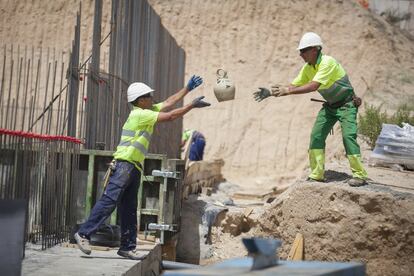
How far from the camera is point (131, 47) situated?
1024 cm

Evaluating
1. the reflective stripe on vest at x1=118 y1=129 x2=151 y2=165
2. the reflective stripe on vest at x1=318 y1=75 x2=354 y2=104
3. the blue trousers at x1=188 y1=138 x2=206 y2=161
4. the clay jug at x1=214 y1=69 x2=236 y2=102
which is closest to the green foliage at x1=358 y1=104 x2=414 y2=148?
the blue trousers at x1=188 y1=138 x2=206 y2=161

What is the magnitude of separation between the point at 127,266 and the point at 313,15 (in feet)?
54.0

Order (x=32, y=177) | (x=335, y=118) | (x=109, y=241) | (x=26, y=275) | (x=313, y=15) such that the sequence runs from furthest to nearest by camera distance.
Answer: (x=313, y=15), (x=335, y=118), (x=109, y=241), (x=32, y=177), (x=26, y=275)

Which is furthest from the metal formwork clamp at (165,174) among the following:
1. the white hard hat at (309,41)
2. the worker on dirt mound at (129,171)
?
the white hard hat at (309,41)

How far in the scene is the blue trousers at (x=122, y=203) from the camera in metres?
6.64

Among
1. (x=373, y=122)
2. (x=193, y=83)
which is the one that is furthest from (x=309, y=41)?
(x=373, y=122)

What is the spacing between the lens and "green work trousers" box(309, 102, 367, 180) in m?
7.87

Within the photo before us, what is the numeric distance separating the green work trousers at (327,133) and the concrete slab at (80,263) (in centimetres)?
229

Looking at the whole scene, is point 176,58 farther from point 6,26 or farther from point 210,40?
point 6,26

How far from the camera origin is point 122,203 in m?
6.88

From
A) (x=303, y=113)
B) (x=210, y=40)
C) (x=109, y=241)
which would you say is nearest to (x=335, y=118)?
(x=109, y=241)

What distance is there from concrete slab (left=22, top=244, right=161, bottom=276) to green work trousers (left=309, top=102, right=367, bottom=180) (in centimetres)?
229

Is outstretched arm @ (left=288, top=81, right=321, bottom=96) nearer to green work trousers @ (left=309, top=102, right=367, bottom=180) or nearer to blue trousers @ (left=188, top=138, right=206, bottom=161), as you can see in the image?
green work trousers @ (left=309, top=102, right=367, bottom=180)

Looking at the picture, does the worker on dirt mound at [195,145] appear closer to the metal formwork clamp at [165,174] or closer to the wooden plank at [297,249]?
the metal formwork clamp at [165,174]
